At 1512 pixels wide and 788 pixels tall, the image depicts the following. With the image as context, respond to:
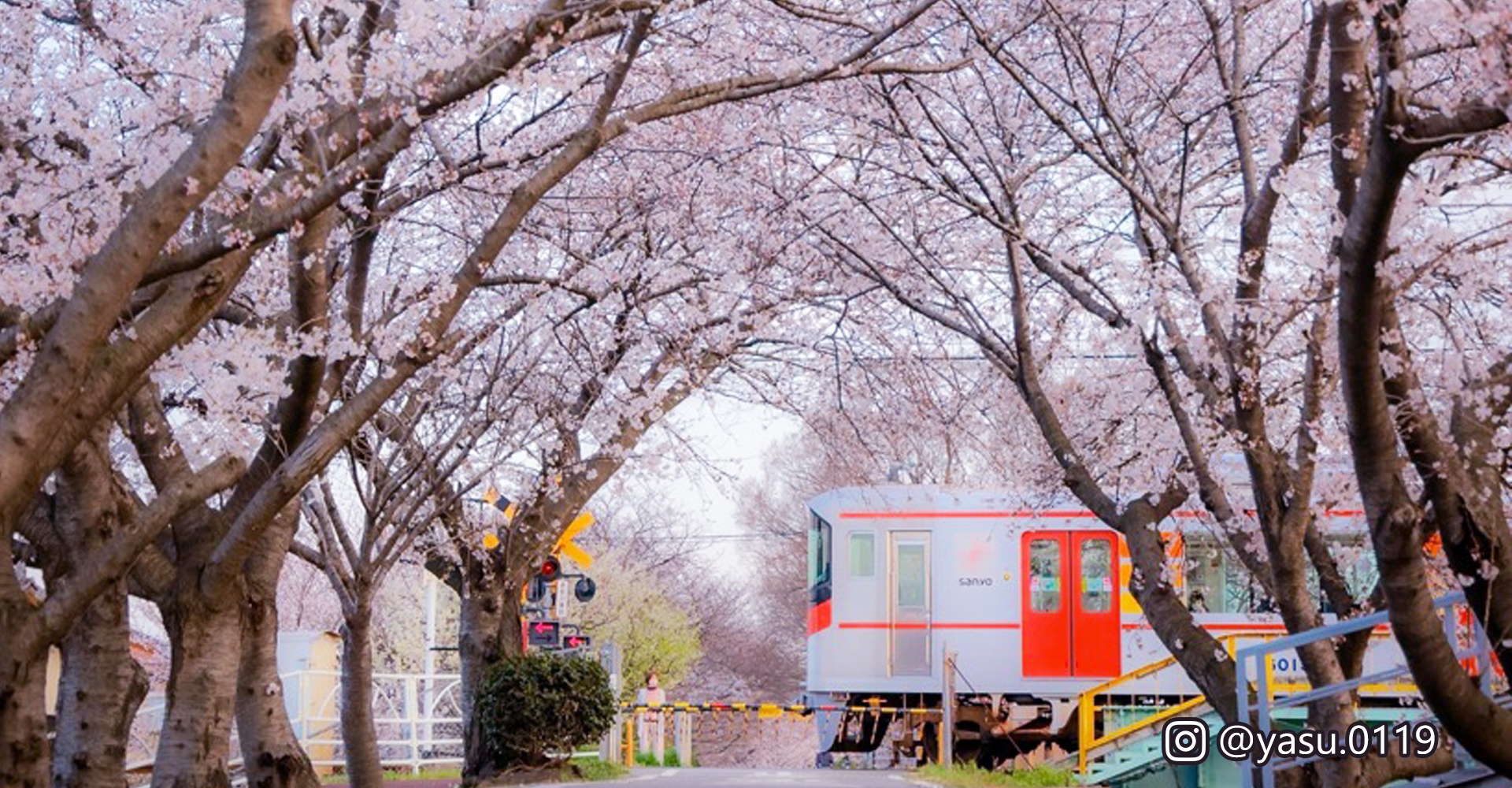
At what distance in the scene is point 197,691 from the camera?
9.59 meters

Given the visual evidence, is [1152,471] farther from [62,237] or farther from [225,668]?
[62,237]

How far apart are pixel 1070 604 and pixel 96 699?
13.7 m

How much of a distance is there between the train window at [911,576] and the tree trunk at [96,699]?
1301 centimetres

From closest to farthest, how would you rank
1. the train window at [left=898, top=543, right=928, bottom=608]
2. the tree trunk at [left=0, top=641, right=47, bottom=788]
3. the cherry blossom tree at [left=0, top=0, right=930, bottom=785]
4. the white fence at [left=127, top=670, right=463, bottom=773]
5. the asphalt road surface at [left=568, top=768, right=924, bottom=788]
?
1. the cherry blossom tree at [left=0, top=0, right=930, bottom=785]
2. the tree trunk at [left=0, top=641, right=47, bottom=788]
3. the asphalt road surface at [left=568, top=768, right=924, bottom=788]
4. the white fence at [left=127, top=670, right=463, bottom=773]
5. the train window at [left=898, top=543, right=928, bottom=608]

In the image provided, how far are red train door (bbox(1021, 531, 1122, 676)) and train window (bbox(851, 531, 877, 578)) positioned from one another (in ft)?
5.91

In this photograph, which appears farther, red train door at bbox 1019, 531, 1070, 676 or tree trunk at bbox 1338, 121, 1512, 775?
red train door at bbox 1019, 531, 1070, 676

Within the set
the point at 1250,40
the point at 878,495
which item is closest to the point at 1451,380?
the point at 1250,40

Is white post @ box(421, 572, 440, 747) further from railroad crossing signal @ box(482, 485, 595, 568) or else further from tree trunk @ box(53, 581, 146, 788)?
tree trunk @ box(53, 581, 146, 788)

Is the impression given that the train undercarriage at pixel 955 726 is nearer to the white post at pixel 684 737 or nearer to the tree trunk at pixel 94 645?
the white post at pixel 684 737

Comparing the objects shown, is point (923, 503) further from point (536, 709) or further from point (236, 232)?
point (236, 232)

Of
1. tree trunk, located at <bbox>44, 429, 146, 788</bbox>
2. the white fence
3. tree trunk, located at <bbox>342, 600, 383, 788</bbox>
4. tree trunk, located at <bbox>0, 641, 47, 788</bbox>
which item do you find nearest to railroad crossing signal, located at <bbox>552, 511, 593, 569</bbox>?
the white fence

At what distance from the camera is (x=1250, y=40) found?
12.0 m

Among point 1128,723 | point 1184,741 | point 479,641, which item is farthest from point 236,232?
point 1128,723

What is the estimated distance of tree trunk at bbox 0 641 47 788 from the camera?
6.82 metres
